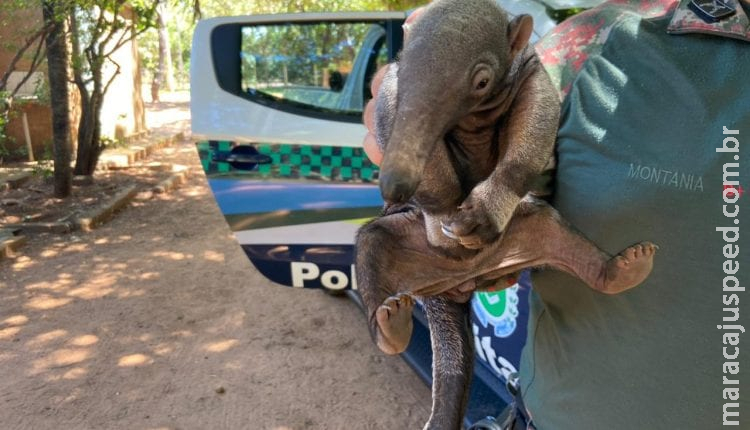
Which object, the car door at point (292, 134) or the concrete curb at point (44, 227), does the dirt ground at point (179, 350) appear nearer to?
the concrete curb at point (44, 227)

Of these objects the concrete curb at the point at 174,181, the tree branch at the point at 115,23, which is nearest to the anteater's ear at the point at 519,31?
the tree branch at the point at 115,23

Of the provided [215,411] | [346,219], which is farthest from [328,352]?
[346,219]

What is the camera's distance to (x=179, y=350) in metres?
4.50

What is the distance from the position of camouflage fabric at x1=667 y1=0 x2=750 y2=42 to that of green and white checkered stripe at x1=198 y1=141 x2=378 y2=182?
238 cm

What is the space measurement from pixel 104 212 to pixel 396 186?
7643 millimetres

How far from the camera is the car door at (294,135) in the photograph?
3.59 metres

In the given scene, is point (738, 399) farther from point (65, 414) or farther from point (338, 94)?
point (65, 414)

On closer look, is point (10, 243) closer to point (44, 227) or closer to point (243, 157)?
point (44, 227)

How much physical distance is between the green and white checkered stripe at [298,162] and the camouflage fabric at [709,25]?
2.38m

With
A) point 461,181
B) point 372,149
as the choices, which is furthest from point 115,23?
point 461,181

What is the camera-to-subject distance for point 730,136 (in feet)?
3.94

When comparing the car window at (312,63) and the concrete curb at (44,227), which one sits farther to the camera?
the concrete curb at (44,227)

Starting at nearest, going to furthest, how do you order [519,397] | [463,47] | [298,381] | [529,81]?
1. [463,47]
2. [529,81]
3. [519,397]
4. [298,381]

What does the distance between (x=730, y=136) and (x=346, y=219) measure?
2.54 m
